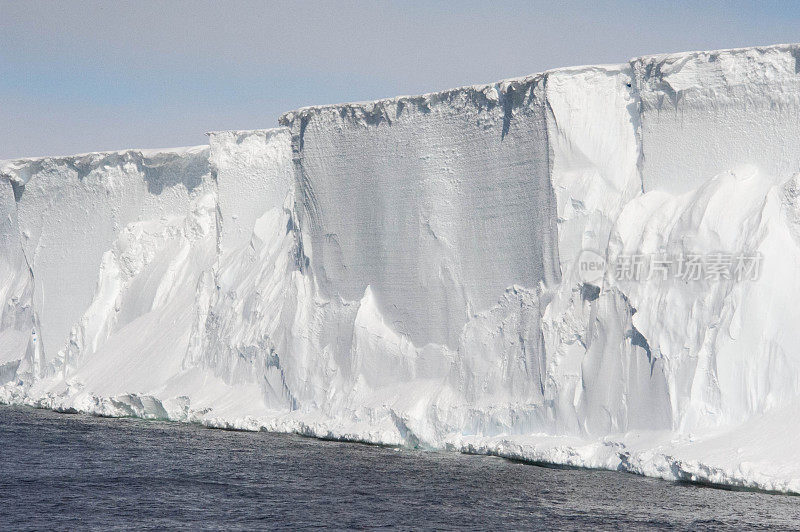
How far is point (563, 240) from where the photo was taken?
21.0 metres

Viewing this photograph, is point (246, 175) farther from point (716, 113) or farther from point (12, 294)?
point (716, 113)

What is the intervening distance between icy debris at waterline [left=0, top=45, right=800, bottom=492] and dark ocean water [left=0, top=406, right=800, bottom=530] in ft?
3.80

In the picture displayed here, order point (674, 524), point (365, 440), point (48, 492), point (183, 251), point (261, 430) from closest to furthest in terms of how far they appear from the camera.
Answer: point (674, 524) < point (48, 492) < point (365, 440) < point (261, 430) < point (183, 251)

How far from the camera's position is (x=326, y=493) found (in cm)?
1669

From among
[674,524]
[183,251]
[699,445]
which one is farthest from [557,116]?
[183,251]

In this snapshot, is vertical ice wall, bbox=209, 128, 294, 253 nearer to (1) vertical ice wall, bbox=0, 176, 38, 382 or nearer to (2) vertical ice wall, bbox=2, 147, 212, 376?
(2) vertical ice wall, bbox=2, 147, 212, 376

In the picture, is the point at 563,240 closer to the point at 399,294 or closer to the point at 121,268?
the point at 399,294

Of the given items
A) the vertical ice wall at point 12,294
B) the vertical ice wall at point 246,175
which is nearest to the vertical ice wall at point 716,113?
the vertical ice wall at point 246,175

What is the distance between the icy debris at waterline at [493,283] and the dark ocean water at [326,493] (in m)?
1.16

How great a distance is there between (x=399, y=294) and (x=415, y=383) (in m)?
2.04

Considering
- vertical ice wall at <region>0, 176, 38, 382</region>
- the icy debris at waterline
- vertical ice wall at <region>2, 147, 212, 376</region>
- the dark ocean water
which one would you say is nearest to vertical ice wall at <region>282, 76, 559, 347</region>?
the icy debris at waterline

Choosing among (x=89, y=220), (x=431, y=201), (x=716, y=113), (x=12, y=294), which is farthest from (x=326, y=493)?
(x=12, y=294)

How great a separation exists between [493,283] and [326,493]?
695 cm

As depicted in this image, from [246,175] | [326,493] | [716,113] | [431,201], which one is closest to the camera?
[326,493]
